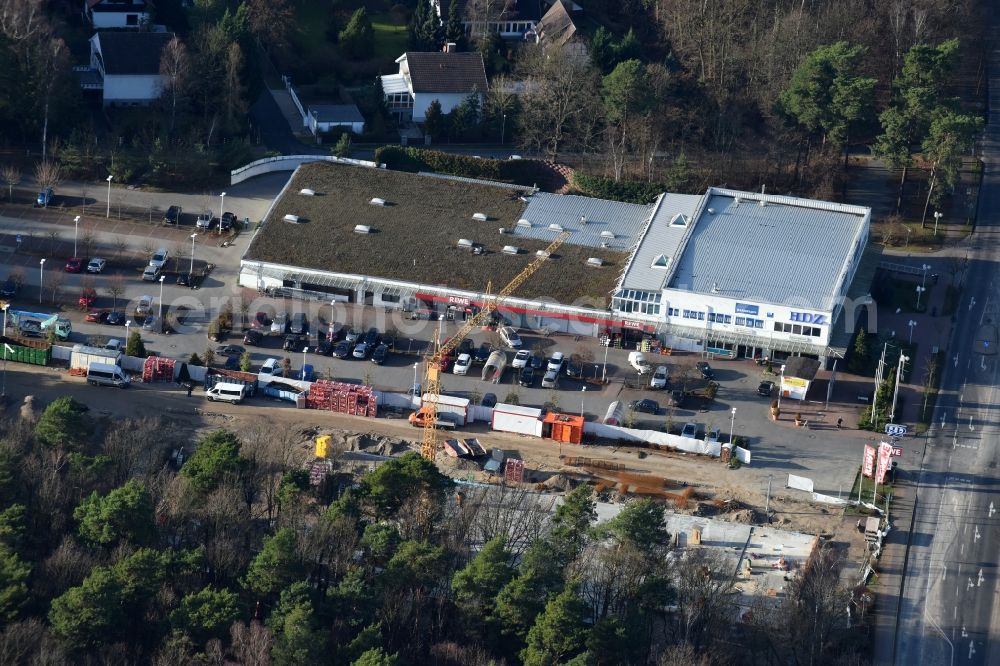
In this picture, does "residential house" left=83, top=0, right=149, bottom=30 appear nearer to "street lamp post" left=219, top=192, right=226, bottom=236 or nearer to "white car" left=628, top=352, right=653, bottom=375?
"street lamp post" left=219, top=192, right=226, bottom=236

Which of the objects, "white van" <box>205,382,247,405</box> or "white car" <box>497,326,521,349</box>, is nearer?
"white van" <box>205,382,247,405</box>

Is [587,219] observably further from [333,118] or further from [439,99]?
[333,118]

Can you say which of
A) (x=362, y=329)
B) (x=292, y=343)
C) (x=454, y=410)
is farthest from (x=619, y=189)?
(x=454, y=410)

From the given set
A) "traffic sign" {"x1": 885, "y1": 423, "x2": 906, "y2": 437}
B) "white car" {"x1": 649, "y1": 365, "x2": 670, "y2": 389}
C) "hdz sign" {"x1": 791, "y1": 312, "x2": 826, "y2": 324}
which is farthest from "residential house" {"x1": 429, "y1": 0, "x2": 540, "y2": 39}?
"traffic sign" {"x1": 885, "y1": 423, "x2": 906, "y2": 437}

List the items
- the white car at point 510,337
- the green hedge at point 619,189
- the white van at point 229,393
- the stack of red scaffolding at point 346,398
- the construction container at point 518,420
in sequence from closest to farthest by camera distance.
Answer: the construction container at point 518,420 → the stack of red scaffolding at point 346,398 → the white van at point 229,393 → the white car at point 510,337 → the green hedge at point 619,189

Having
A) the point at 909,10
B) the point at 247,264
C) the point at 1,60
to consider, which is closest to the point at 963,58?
the point at 909,10

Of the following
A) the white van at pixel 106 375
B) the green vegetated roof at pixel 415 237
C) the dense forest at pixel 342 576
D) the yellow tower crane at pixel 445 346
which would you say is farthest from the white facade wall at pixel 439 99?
the dense forest at pixel 342 576

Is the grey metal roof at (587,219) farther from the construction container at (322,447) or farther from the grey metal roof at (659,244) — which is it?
the construction container at (322,447)
